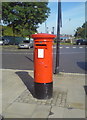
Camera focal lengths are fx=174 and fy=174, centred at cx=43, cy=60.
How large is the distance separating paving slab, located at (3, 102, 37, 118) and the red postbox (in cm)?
59

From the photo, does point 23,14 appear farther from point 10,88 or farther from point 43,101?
point 43,101

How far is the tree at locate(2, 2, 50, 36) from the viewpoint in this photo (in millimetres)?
31266

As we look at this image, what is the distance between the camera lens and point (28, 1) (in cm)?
3181

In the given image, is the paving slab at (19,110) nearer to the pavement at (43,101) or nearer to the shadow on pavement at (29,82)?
the pavement at (43,101)

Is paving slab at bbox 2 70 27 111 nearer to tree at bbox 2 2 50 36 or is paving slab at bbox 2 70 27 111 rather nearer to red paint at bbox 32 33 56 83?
red paint at bbox 32 33 56 83

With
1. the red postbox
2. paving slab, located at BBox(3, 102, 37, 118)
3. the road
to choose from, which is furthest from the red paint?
the road

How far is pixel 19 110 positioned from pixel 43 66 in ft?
4.37

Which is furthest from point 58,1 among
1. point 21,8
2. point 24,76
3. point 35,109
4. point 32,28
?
point 32,28

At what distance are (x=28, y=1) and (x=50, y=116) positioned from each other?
30642mm

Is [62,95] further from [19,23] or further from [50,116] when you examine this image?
[19,23]

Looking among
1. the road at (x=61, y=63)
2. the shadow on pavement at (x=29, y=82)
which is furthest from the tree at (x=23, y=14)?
the shadow on pavement at (x=29, y=82)

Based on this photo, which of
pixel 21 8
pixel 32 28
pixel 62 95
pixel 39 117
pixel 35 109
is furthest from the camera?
pixel 32 28

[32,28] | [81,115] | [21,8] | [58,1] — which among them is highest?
[21,8]

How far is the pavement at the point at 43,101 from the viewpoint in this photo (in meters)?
3.87
